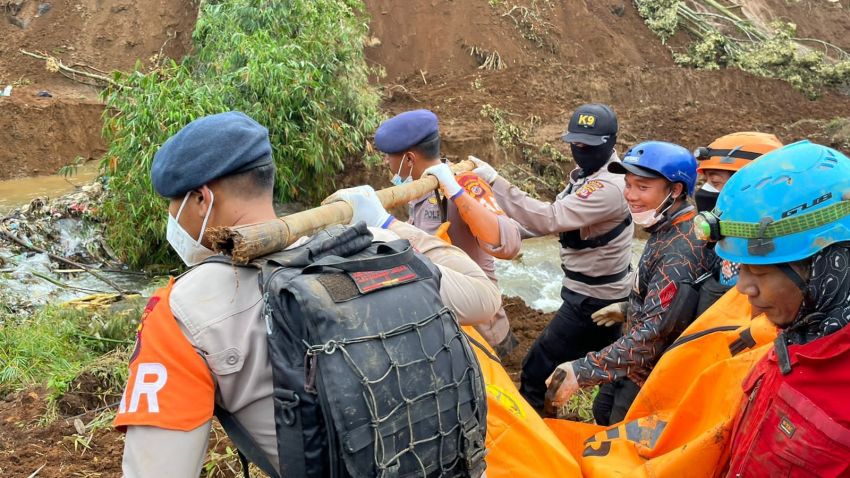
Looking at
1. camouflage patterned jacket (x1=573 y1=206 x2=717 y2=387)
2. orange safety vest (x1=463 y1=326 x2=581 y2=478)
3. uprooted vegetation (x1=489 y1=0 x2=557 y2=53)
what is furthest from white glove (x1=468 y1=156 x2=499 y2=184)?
uprooted vegetation (x1=489 y1=0 x2=557 y2=53)

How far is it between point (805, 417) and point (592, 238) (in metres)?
2.17

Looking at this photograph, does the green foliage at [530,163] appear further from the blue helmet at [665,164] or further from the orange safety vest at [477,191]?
the blue helmet at [665,164]

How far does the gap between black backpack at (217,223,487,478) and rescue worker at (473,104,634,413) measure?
213 centimetres

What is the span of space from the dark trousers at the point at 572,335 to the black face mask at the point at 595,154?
70cm

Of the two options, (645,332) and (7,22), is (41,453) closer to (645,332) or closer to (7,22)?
(645,332)

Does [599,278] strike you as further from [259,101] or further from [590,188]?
[259,101]

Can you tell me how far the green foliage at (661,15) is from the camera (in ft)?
55.3

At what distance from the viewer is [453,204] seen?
3.14m

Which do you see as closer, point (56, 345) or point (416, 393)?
point (416, 393)

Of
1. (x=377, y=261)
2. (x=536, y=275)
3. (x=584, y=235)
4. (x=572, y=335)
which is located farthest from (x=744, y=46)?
(x=377, y=261)

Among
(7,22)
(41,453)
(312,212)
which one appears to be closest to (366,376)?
(312,212)

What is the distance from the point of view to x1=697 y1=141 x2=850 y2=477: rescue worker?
147cm

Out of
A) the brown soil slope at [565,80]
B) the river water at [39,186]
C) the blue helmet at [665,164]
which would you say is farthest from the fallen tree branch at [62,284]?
the blue helmet at [665,164]

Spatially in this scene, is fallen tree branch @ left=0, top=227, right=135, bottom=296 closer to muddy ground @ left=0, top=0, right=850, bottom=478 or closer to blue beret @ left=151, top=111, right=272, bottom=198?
muddy ground @ left=0, top=0, right=850, bottom=478
